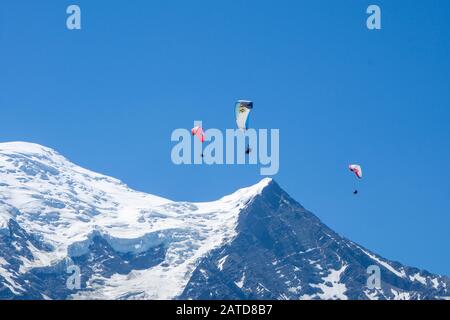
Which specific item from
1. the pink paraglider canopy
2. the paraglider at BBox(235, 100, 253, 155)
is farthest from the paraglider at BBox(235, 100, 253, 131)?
the pink paraglider canopy

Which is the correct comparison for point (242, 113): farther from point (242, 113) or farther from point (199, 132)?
point (199, 132)

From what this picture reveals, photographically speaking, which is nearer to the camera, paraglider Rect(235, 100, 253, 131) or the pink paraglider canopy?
paraglider Rect(235, 100, 253, 131)

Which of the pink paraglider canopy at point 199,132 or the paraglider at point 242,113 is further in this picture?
the pink paraglider canopy at point 199,132

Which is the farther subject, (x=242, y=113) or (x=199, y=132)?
(x=199, y=132)

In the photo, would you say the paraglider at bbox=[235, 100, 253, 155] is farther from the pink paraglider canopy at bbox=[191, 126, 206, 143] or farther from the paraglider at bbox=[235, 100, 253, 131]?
the pink paraglider canopy at bbox=[191, 126, 206, 143]

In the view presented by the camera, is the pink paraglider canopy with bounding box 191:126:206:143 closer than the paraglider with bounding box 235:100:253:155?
No

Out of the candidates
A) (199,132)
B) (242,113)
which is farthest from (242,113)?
(199,132)

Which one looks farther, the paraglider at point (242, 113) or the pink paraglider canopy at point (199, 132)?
the pink paraglider canopy at point (199, 132)

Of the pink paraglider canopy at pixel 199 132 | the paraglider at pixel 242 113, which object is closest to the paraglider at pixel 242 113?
the paraglider at pixel 242 113

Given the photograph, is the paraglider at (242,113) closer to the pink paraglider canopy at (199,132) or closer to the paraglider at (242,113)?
the paraglider at (242,113)
